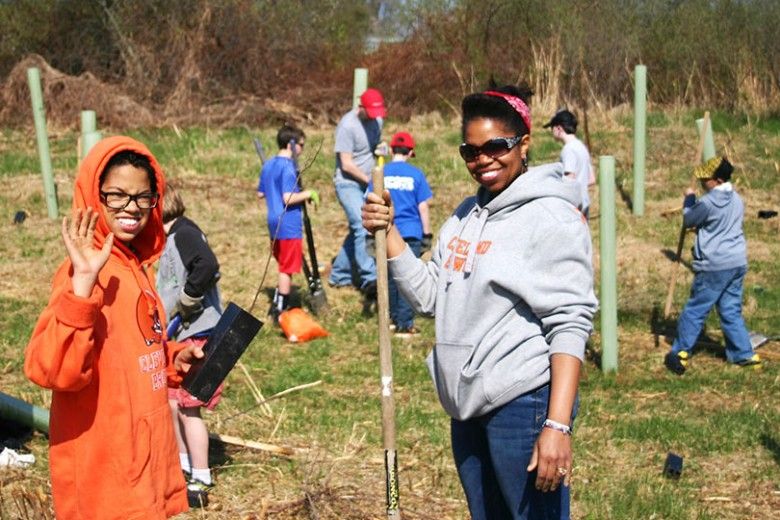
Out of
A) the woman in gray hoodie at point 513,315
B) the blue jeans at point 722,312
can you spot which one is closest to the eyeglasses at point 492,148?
the woman in gray hoodie at point 513,315

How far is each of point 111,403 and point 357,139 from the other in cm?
734

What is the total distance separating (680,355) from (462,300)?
566 centimetres

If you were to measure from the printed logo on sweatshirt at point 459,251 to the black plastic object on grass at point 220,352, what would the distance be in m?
1.21

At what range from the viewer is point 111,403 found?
3.47 m

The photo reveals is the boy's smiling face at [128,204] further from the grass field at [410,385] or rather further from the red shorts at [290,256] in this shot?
the red shorts at [290,256]

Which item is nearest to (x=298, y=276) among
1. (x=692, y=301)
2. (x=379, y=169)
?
(x=692, y=301)

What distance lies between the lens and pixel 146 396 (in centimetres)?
358

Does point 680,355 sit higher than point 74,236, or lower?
lower

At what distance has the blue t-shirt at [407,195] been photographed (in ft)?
32.6

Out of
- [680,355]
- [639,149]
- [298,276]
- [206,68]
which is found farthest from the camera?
[206,68]

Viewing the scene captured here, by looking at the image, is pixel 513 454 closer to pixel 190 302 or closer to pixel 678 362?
pixel 190 302

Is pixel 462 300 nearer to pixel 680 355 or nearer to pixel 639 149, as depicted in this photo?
pixel 680 355

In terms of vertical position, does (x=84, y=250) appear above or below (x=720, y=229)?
above

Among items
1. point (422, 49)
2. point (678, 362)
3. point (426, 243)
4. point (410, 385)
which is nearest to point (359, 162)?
point (426, 243)
